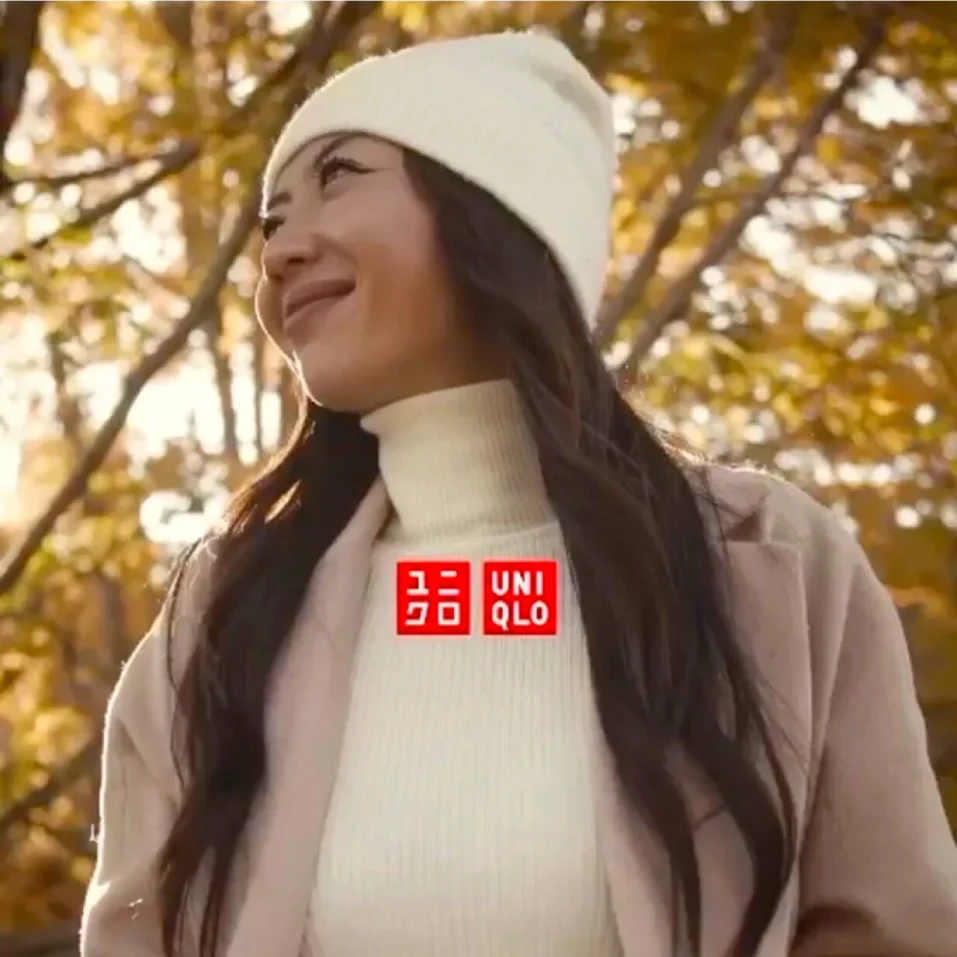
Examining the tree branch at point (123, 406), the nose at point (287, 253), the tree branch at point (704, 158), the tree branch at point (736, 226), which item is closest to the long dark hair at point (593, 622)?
the nose at point (287, 253)

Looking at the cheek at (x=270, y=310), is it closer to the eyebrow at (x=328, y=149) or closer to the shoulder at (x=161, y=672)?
the eyebrow at (x=328, y=149)

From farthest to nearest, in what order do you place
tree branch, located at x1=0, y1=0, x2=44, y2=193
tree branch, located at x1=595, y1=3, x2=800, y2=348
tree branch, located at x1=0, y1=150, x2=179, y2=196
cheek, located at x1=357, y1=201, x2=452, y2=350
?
tree branch, located at x1=595, y1=3, x2=800, y2=348 → tree branch, located at x1=0, y1=150, x2=179, y2=196 → tree branch, located at x1=0, y1=0, x2=44, y2=193 → cheek, located at x1=357, y1=201, x2=452, y2=350

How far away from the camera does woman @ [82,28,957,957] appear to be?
1.09m

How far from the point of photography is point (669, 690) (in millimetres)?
1117

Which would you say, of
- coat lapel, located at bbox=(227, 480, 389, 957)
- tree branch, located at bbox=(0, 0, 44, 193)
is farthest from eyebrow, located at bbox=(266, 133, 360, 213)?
tree branch, located at bbox=(0, 0, 44, 193)

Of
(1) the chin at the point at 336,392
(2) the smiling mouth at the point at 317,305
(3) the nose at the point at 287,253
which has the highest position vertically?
(3) the nose at the point at 287,253

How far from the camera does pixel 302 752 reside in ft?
3.84

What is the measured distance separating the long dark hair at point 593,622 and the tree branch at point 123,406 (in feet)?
3.54

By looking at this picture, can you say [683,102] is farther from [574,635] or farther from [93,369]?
[574,635]

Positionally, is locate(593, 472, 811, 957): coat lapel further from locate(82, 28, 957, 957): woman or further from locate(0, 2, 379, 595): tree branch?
locate(0, 2, 379, 595): tree branch

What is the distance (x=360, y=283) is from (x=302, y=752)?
0.37 meters

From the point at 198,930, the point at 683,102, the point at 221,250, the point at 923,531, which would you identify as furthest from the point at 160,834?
the point at 683,102

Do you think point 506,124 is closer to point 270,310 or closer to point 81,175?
point 270,310

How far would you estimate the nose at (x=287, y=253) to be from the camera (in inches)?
47.8
